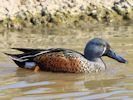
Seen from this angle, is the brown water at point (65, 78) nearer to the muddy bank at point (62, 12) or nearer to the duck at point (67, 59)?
the duck at point (67, 59)

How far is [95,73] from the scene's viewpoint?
34.2ft

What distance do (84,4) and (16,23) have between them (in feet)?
7.98

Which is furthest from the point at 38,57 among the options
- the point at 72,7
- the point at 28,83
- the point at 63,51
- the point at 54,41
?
the point at 72,7

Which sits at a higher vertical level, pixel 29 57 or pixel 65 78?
pixel 29 57

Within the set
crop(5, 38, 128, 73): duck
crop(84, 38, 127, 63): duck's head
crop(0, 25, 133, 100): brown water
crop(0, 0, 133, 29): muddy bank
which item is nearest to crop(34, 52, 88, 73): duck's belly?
crop(5, 38, 128, 73): duck

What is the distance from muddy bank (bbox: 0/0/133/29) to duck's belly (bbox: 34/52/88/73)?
570 centimetres

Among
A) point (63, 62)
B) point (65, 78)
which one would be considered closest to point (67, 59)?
point (63, 62)

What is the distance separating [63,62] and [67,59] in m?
0.09

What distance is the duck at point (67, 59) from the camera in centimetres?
1038

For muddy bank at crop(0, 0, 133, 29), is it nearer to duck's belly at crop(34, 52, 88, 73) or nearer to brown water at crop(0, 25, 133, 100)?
brown water at crop(0, 25, 133, 100)

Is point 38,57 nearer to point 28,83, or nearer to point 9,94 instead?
point 28,83

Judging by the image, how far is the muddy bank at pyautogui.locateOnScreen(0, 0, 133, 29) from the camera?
16.5 metres

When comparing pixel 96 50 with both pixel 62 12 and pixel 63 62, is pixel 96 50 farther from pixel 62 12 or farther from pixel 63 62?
pixel 62 12

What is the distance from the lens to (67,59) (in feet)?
34.0
